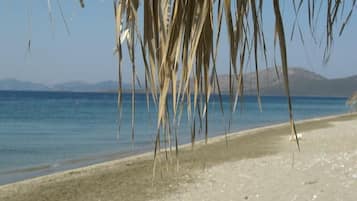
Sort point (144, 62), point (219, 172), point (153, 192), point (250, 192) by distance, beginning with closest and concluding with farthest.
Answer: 1. point (144, 62)
2. point (250, 192)
3. point (153, 192)
4. point (219, 172)

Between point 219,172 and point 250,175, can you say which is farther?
point 219,172

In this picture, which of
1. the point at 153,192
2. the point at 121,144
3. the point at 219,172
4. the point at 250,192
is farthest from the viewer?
the point at 121,144

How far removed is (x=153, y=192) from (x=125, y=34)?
32.9 ft

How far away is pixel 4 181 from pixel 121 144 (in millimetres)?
11779

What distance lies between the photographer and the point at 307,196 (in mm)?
8773

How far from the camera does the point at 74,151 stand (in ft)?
85.1

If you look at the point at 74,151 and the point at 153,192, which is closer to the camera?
the point at 153,192

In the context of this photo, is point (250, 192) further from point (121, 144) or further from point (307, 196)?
point (121, 144)

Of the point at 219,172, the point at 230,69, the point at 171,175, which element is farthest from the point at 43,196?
the point at 230,69

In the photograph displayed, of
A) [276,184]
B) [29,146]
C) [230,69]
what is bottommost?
[29,146]

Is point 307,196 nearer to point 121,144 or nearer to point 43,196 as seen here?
point 43,196

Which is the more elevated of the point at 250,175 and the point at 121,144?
the point at 250,175

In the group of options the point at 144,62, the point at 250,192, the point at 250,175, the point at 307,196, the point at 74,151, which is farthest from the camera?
the point at 74,151

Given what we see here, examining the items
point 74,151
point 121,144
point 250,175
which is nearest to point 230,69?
point 250,175
